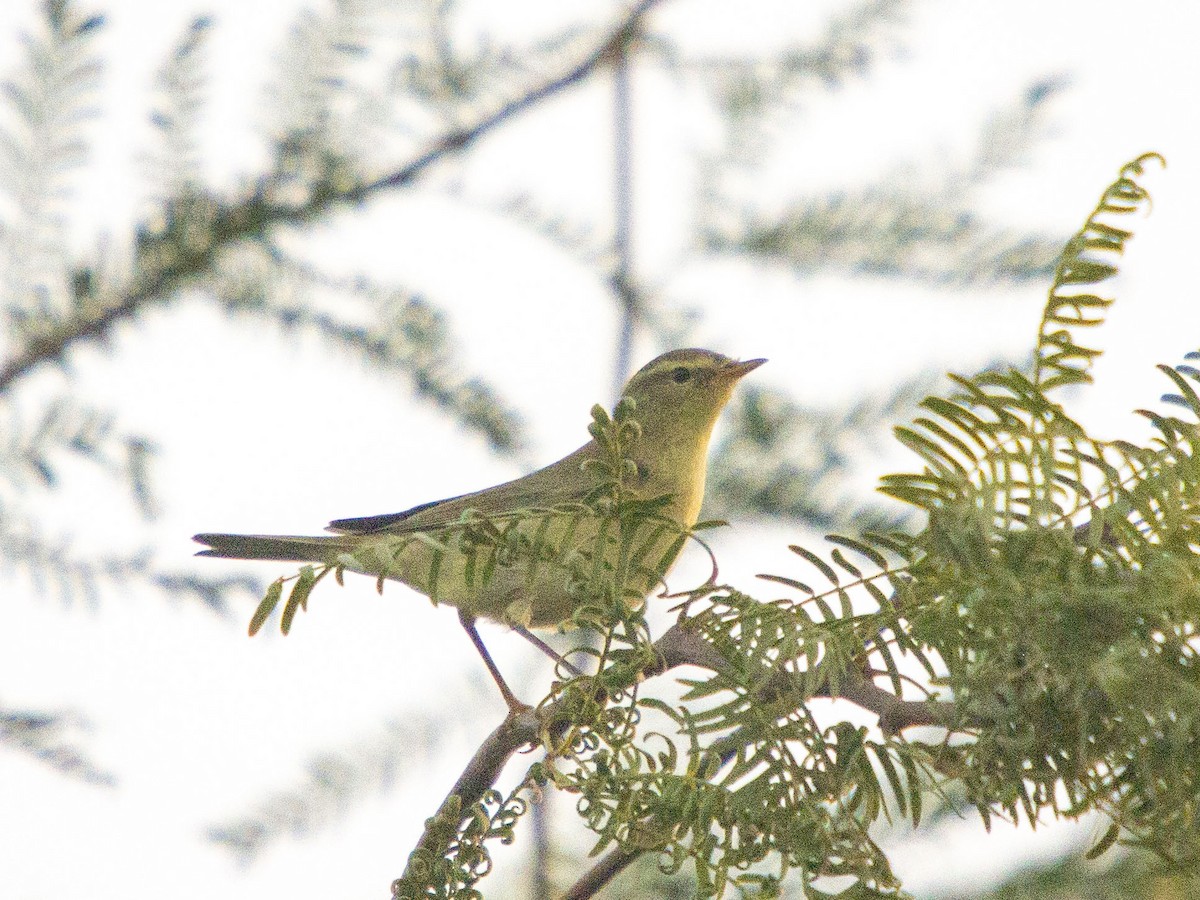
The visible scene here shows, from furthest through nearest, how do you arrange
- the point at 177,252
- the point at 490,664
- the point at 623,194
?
the point at 490,664 → the point at 623,194 → the point at 177,252

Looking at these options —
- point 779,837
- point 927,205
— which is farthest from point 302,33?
point 779,837

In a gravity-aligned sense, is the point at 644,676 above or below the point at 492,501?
below

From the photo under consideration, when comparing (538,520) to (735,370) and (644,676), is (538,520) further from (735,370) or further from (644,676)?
(735,370)

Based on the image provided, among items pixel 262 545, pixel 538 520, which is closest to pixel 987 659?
pixel 538 520

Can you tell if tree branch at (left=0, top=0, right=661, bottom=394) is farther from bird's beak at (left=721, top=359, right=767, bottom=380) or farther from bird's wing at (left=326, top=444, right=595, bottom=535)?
bird's beak at (left=721, top=359, right=767, bottom=380)

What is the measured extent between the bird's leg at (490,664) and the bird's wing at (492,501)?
0.78 feet

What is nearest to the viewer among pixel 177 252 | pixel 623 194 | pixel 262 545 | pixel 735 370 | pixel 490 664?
pixel 177 252

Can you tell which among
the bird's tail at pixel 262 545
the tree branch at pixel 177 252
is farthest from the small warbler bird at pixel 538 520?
the tree branch at pixel 177 252

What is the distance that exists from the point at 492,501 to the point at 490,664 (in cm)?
128

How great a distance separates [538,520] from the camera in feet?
3.87

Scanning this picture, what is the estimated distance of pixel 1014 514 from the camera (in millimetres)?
1012

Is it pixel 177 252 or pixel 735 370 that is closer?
pixel 177 252

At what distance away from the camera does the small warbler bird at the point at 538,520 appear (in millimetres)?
1181

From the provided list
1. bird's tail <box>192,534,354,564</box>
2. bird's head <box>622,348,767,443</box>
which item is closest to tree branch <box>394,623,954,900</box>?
bird's tail <box>192,534,354,564</box>
